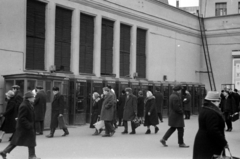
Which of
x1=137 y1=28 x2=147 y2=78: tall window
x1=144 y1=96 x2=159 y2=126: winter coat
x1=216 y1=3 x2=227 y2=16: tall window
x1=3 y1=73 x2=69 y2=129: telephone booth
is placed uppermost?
x1=216 y1=3 x2=227 y2=16: tall window

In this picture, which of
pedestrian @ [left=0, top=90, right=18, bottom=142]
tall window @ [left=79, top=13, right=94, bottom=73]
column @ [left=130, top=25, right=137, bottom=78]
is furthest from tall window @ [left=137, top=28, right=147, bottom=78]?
pedestrian @ [left=0, top=90, right=18, bottom=142]

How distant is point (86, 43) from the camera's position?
22.3m

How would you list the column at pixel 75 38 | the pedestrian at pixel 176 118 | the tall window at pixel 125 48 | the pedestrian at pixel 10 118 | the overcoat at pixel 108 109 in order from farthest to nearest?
the tall window at pixel 125 48, the column at pixel 75 38, the overcoat at pixel 108 109, the pedestrian at pixel 10 118, the pedestrian at pixel 176 118

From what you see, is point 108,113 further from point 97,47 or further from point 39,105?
point 97,47

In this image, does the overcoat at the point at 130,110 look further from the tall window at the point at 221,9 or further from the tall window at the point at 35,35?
the tall window at the point at 221,9

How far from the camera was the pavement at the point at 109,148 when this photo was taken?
1002 centimetres

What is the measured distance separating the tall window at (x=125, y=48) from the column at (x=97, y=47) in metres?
2.65

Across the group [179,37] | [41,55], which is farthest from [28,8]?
[179,37]

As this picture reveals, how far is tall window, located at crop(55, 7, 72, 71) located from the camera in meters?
20.4

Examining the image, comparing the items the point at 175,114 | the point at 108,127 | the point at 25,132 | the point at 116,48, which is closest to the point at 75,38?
the point at 116,48

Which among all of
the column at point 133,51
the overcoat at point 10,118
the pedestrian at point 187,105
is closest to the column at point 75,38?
the column at point 133,51

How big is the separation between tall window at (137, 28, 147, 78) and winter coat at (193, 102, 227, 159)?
20161mm

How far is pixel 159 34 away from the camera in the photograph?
92.9 ft

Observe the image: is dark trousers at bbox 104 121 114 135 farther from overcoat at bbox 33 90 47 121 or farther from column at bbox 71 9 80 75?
column at bbox 71 9 80 75
